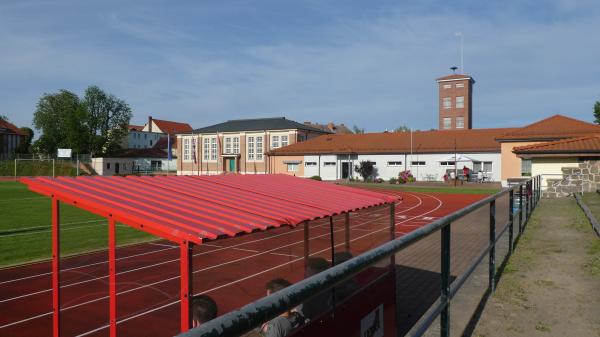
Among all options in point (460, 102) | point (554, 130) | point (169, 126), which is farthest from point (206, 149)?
point (169, 126)

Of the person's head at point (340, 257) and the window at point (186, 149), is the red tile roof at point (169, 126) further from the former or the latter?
the person's head at point (340, 257)

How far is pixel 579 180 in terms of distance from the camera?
21.1 metres

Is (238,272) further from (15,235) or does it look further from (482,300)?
(15,235)

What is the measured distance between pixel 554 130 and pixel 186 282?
4024 cm

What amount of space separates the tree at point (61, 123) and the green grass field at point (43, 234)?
2351 inches

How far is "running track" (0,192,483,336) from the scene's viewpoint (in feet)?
21.7

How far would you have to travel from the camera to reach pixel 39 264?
1086 cm

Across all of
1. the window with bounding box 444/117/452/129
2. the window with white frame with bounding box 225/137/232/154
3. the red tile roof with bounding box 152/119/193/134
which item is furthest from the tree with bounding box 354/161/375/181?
the red tile roof with bounding box 152/119/193/134

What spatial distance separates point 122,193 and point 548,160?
966 inches

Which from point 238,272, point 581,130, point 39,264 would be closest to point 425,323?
Result: point 238,272

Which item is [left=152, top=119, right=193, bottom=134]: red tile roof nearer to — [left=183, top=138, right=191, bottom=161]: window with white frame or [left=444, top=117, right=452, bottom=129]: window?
[left=183, top=138, right=191, bottom=161]: window with white frame

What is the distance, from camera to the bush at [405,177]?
42.8 metres

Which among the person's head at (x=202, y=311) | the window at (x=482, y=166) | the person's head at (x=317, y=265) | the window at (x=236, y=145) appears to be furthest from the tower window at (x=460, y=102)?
the person's head at (x=202, y=311)

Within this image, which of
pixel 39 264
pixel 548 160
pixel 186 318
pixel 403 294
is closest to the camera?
pixel 186 318
